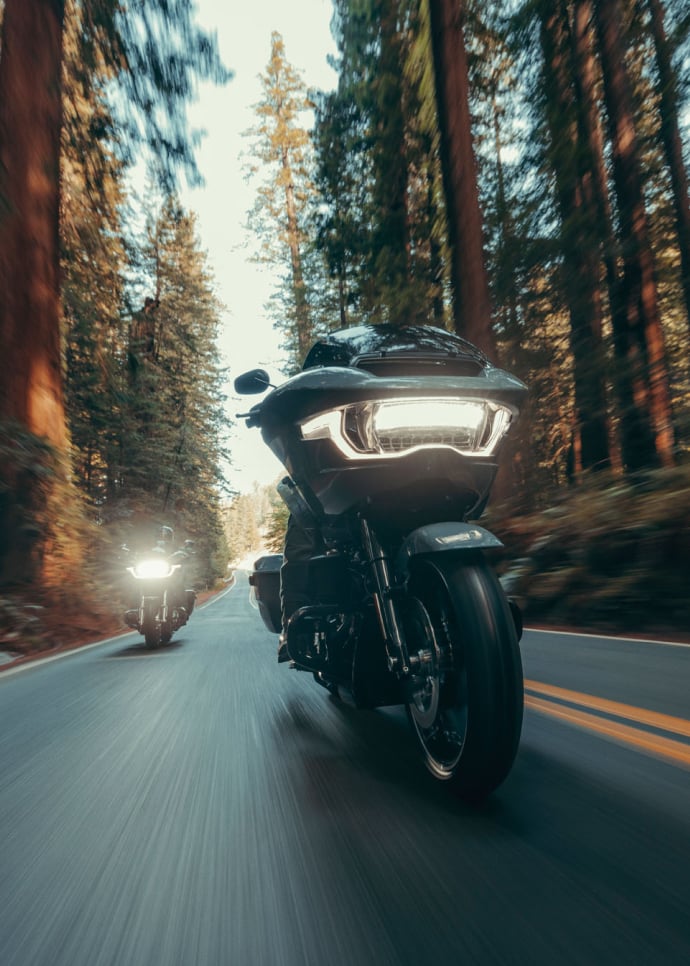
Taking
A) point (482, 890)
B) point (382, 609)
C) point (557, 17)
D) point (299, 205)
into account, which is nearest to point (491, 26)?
point (557, 17)

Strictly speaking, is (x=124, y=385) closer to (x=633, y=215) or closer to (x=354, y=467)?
(x=633, y=215)

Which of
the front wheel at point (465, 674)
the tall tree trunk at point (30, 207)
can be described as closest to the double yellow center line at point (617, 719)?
the front wheel at point (465, 674)

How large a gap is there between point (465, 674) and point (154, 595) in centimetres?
689

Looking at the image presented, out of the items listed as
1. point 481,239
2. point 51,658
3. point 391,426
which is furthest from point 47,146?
point 391,426

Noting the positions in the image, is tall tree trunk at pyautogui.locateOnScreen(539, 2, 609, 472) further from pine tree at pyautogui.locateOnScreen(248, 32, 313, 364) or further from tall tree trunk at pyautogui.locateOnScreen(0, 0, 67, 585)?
pine tree at pyautogui.locateOnScreen(248, 32, 313, 364)

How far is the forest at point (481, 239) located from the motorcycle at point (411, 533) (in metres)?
4.83

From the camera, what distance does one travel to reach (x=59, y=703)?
4652 millimetres

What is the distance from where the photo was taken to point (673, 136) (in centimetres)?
906

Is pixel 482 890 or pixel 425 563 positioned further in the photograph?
pixel 425 563

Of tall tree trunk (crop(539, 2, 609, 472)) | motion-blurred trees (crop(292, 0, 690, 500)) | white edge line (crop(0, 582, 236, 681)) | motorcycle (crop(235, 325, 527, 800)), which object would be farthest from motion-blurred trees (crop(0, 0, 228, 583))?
motorcycle (crop(235, 325, 527, 800))

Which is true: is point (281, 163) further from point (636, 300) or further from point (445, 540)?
point (445, 540)

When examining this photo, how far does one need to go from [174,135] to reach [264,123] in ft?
71.7

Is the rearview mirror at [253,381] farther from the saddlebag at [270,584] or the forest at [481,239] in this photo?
the forest at [481,239]

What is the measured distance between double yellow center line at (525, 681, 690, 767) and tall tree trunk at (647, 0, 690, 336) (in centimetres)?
763
